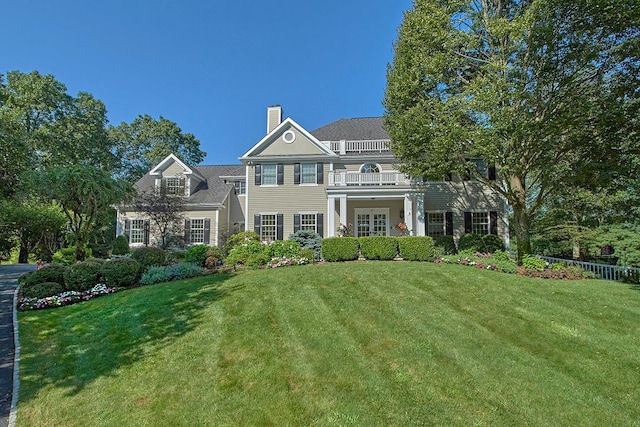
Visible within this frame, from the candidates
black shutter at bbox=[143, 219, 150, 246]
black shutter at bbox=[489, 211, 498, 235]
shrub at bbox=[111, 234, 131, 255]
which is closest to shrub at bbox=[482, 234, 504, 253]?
black shutter at bbox=[489, 211, 498, 235]

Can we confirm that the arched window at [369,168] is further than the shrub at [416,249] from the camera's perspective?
Yes

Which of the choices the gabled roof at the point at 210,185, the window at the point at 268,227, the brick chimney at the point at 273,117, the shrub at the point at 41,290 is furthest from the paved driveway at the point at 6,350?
the brick chimney at the point at 273,117

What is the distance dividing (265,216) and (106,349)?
41.7 ft

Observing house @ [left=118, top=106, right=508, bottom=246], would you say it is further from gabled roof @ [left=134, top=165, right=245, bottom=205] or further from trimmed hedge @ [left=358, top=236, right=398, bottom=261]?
trimmed hedge @ [left=358, top=236, right=398, bottom=261]

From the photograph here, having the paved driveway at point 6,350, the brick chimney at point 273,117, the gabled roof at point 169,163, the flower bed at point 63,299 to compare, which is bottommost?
the paved driveway at point 6,350

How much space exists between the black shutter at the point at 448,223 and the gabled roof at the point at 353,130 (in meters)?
5.66

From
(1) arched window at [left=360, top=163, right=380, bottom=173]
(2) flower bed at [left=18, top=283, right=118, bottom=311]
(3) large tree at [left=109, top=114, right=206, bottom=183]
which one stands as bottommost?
(2) flower bed at [left=18, top=283, right=118, bottom=311]

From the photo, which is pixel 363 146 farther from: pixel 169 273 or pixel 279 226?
pixel 169 273

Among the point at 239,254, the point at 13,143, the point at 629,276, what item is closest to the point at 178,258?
the point at 239,254

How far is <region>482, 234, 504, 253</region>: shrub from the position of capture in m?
15.4

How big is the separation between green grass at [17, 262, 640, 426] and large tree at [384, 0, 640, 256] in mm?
5014

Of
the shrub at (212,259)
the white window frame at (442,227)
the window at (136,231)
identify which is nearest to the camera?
the shrub at (212,259)

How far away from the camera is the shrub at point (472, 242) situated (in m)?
15.2

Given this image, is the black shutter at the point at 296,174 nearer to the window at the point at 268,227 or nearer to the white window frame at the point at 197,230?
the window at the point at 268,227
